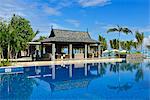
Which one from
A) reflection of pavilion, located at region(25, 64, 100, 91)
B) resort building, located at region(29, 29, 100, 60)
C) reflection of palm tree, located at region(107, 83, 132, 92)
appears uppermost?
resort building, located at region(29, 29, 100, 60)

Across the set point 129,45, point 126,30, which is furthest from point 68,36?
point 129,45

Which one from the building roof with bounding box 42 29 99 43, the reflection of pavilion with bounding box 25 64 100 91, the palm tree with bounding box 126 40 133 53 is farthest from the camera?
the palm tree with bounding box 126 40 133 53

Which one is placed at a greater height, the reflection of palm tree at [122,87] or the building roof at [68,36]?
the building roof at [68,36]

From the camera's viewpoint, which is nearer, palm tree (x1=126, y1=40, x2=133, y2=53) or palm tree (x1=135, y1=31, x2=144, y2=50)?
palm tree (x1=135, y1=31, x2=144, y2=50)

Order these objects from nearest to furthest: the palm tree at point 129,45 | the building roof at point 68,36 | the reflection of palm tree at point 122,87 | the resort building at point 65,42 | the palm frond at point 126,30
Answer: the reflection of palm tree at point 122,87 → the resort building at point 65,42 → the building roof at point 68,36 → the palm frond at point 126,30 → the palm tree at point 129,45

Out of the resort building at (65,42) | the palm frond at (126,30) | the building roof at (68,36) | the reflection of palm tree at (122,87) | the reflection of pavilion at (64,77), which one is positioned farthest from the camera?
the palm frond at (126,30)

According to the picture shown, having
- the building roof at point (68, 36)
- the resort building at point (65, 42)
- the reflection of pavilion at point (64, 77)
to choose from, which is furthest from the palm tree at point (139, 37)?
the reflection of pavilion at point (64, 77)

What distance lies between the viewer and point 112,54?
117ft

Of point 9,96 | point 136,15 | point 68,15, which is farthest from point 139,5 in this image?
point 9,96

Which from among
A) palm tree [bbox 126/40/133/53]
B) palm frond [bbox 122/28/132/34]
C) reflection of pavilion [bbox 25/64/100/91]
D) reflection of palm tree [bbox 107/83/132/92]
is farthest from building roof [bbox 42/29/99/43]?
palm tree [bbox 126/40/133/53]

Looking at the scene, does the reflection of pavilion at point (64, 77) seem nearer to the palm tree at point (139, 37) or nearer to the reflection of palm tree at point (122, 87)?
the reflection of palm tree at point (122, 87)

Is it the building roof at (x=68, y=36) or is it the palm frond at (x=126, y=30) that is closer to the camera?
the building roof at (x=68, y=36)

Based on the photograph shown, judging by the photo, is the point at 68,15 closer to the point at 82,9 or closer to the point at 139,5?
the point at 82,9

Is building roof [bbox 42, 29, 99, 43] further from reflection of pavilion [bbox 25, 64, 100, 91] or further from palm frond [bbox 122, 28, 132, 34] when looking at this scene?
reflection of pavilion [bbox 25, 64, 100, 91]
